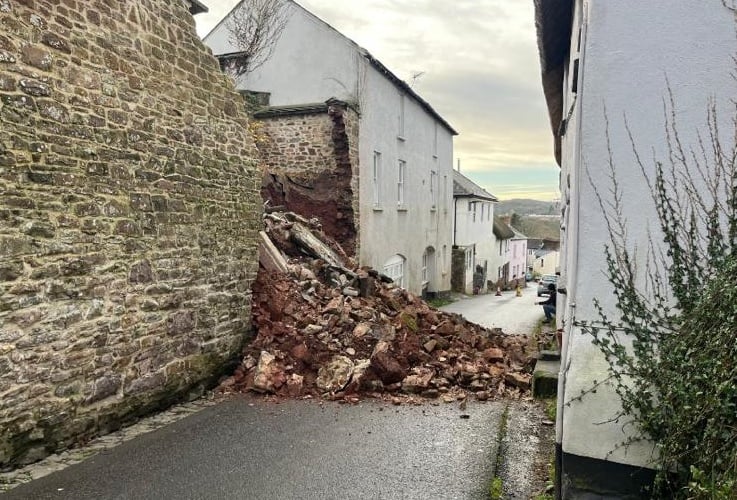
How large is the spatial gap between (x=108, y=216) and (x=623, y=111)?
5164 mm

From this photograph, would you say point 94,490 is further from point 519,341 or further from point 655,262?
point 519,341

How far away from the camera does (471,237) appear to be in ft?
109

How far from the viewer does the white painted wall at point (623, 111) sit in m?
3.88

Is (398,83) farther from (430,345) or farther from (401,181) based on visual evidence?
(430,345)

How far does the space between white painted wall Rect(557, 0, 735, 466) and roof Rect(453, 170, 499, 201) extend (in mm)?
26784

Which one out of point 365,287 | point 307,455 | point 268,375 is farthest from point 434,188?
point 307,455

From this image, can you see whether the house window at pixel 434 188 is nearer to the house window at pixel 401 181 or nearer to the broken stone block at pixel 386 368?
the house window at pixel 401 181

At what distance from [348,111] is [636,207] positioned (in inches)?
463

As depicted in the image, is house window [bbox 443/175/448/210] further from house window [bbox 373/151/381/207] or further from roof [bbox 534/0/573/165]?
roof [bbox 534/0/573/165]

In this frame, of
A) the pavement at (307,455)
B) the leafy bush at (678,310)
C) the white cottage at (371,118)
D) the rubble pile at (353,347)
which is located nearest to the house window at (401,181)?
the white cottage at (371,118)

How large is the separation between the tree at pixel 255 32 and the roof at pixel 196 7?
9.10 meters

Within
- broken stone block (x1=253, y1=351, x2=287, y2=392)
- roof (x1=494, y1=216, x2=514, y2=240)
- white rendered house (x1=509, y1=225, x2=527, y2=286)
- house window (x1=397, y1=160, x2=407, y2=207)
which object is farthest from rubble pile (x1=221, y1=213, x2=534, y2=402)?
white rendered house (x1=509, y1=225, x2=527, y2=286)

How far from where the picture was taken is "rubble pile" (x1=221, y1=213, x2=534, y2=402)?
25.0 ft

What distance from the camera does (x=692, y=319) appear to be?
3680mm
